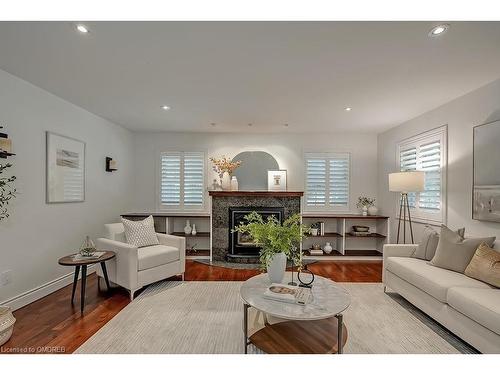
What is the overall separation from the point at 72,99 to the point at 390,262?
4729mm

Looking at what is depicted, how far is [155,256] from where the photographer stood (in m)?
3.28

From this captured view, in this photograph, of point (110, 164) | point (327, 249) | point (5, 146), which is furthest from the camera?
point (327, 249)

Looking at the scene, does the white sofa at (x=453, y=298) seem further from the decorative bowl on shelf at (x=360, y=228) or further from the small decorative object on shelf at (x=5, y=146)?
the small decorative object on shelf at (x=5, y=146)

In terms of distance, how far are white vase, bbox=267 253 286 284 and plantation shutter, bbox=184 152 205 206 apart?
3.18m

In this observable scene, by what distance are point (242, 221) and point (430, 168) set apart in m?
3.20

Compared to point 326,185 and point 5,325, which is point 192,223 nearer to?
point 326,185

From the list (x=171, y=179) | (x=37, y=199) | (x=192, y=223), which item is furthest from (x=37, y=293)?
(x=171, y=179)

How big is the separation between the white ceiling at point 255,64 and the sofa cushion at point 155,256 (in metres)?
2.06

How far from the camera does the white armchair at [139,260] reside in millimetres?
3010

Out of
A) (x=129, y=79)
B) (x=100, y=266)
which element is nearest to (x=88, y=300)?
(x=100, y=266)

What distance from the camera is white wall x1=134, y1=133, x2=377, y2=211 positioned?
5277 millimetres

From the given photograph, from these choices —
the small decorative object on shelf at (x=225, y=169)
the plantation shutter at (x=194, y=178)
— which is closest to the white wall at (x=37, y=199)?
the plantation shutter at (x=194, y=178)
